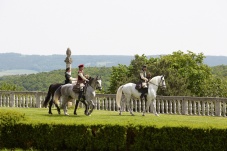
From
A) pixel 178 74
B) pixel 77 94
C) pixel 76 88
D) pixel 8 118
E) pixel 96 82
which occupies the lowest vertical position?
pixel 178 74

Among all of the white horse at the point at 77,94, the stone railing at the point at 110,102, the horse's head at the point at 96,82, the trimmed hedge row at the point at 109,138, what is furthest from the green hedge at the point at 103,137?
the stone railing at the point at 110,102

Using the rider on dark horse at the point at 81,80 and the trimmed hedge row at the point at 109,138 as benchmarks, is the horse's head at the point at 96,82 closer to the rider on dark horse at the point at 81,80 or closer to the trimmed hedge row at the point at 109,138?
the rider on dark horse at the point at 81,80

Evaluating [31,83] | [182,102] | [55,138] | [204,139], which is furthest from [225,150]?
[31,83]

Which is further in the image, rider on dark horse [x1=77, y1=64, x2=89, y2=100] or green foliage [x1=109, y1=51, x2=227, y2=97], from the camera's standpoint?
green foliage [x1=109, y1=51, x2=227, y2=97]

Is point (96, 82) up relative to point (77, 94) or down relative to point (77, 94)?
up

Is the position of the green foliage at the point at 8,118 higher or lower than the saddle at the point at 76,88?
lower

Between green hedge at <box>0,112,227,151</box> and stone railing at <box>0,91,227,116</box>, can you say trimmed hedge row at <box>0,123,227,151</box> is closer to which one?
green hedge at <box>0,112,227,151</box>

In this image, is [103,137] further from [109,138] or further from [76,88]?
[76,88]

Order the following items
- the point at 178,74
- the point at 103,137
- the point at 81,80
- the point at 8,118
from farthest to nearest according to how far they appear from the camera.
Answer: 1. the point at 178,74
2. the point at 81,80
3. the point at 8,118
4. the point at 103,137

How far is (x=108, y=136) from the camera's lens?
17.5m

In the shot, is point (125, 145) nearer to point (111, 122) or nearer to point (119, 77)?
point (111, 122)

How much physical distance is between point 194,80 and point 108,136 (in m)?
65.3

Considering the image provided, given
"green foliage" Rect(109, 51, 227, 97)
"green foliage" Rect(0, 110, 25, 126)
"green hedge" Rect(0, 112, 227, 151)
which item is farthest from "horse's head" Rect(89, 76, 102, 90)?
"green foliage" Rect(109, 51, 227, 97)

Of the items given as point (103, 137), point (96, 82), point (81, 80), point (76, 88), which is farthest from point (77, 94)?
point (103, 137)
